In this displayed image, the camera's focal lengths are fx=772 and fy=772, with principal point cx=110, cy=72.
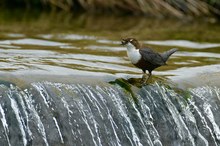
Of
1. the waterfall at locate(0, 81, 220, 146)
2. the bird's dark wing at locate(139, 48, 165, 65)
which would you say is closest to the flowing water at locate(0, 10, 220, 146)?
the waterfall at locate(0, 81, 220, 146)

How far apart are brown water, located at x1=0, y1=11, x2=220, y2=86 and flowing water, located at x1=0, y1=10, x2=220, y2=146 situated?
0.02 meters

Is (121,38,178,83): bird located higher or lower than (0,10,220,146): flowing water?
higher

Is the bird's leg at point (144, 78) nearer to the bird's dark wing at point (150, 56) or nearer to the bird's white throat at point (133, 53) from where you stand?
the bird's dark wing at point (150, 56)

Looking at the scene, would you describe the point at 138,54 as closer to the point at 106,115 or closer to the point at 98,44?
the point at 106,115

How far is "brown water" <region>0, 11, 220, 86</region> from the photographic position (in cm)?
851

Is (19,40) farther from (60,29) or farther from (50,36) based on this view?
(60,29)

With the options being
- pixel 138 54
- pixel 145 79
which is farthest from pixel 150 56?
pixel 145 79

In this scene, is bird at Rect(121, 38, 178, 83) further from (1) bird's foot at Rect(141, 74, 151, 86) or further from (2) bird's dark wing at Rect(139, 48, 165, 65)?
(1) bird's foot at Rect(141, 74, 151, 86)

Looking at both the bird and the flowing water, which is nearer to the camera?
the flowing water

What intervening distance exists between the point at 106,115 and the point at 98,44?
399cm

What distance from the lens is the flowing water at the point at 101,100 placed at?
23.6ft

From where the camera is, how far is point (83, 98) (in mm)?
7562

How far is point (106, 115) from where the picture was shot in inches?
299

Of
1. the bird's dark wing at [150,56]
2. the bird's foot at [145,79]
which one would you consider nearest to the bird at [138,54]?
the bird's dark wing at [150,56]
